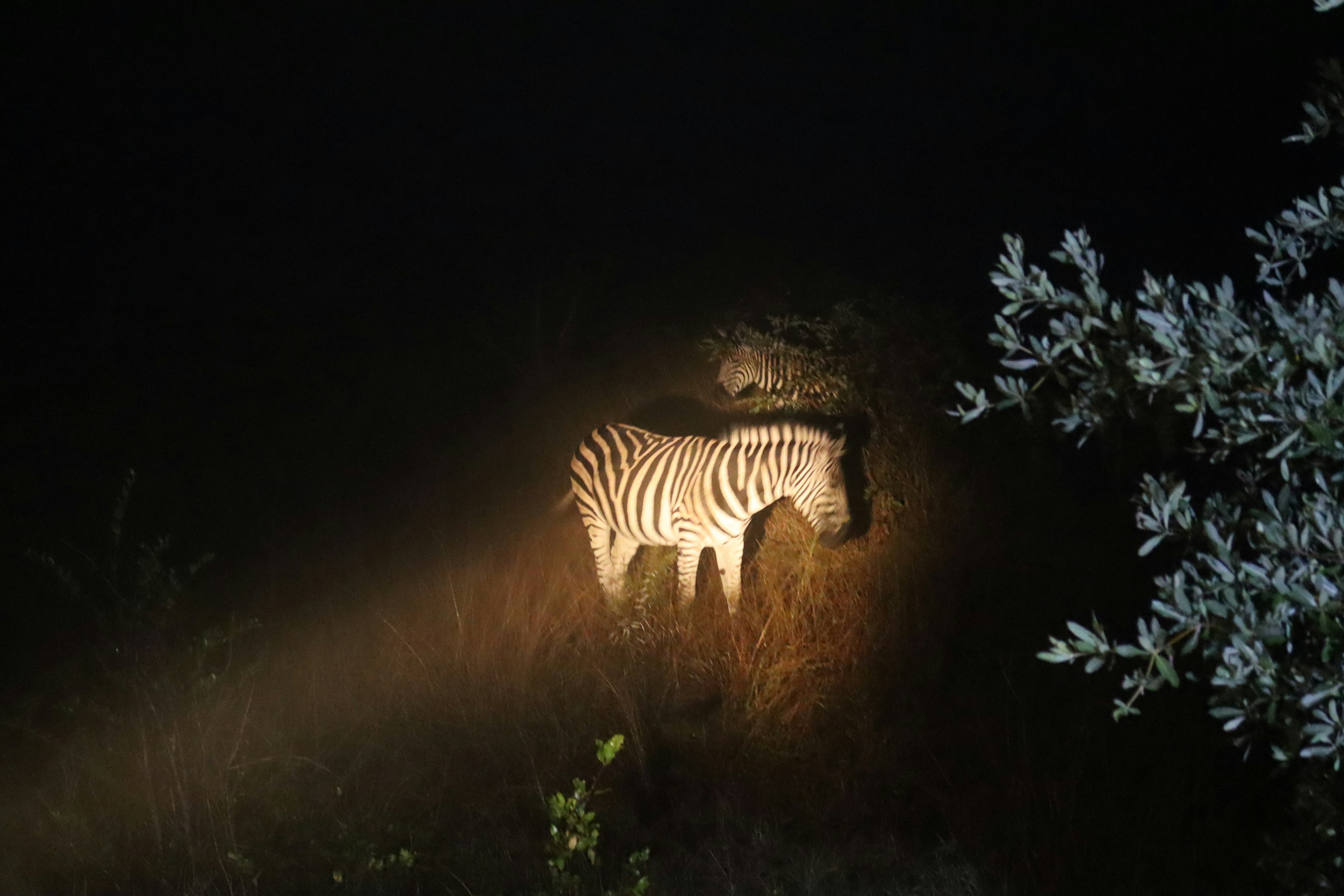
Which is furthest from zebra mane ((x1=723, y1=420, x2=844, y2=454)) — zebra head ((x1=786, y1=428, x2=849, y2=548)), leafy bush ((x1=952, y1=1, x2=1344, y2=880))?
leafy bush ((x1=952, y1=1, x2=1344, y2=880))

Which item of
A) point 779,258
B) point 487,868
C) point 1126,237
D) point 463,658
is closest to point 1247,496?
point 487,868

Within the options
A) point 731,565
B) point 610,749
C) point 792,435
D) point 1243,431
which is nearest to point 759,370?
point 792,435

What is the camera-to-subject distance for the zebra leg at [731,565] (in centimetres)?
654

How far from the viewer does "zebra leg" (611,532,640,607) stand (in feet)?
24.0

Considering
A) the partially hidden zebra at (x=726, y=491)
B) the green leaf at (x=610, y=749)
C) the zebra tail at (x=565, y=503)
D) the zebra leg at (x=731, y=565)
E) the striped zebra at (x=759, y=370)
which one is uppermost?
the striped zebra at (x=759, y=370)

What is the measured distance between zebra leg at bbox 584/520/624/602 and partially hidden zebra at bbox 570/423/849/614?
0.17m

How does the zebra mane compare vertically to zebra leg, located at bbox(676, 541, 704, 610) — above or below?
above

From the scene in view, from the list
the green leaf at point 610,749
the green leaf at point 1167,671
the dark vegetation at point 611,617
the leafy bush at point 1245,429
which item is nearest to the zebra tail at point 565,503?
the dark vegetation at point 611,617

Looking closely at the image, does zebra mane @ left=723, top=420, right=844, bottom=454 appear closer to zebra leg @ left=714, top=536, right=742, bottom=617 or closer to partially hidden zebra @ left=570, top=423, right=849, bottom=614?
partially hidden zebra @ left=570, top=423, right=849, bottom=614

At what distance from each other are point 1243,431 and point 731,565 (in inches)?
191

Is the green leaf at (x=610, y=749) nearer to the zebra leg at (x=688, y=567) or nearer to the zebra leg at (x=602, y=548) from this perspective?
the zebra leg at (x=688, y=567)

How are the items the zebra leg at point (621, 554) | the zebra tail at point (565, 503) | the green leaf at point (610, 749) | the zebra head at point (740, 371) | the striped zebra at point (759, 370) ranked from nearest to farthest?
the green leaf at point (610, 749), the zebra leg at point (621, 554), the zebra tail at point (565, 503), the striped zebra at point (759, 370), the zebra head at point (740, 371)

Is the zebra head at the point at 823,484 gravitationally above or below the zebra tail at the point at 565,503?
below

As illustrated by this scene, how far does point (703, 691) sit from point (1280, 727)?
3.77 meters
